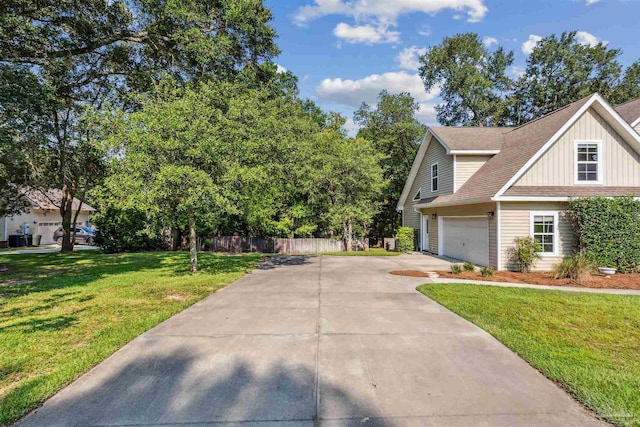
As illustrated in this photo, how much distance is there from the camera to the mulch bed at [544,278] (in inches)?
364

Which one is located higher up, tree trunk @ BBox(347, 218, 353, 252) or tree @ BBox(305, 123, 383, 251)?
tree @ BBox(305, 123, 383, 251)

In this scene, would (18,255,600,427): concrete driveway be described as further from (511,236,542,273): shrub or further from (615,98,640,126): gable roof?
(615,98,640,126): gable roof

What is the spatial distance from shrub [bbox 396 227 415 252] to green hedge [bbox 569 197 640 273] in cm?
930

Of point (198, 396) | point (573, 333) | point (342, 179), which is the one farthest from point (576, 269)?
point (342, 179)

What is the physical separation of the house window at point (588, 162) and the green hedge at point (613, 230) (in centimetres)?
157

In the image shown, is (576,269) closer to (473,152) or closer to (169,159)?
(473,152)

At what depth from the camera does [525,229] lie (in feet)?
38.0

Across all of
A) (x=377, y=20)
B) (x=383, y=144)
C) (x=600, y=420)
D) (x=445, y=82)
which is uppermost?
(x=445, y=82)

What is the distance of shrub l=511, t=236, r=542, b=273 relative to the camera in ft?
36.8

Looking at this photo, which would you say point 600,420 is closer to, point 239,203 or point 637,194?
point 239,203

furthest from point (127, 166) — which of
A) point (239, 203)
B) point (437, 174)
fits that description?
point (437, 174)

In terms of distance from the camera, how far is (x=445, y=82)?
30203 millimetres

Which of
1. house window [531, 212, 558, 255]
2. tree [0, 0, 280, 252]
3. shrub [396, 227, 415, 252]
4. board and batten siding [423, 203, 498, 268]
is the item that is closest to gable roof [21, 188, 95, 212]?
tree [0, 0, 280, 252]

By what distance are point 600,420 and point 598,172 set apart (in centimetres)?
1233
